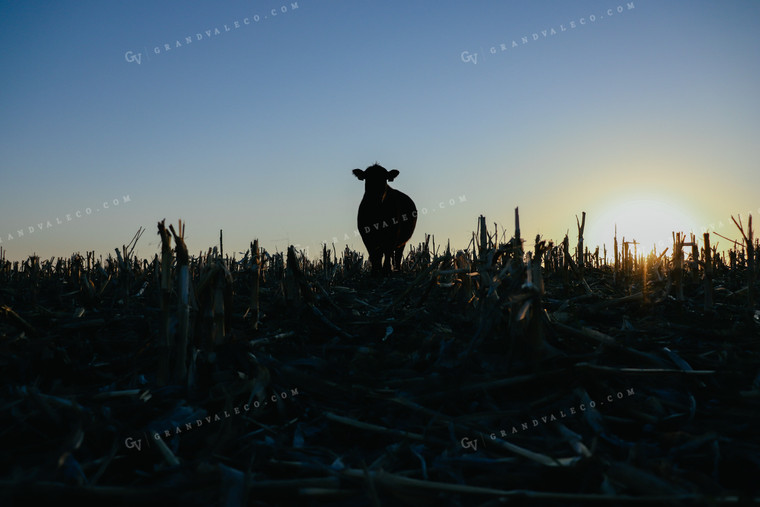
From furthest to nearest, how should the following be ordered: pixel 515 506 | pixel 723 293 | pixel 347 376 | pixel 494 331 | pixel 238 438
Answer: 1. pixel 723 293
2. pixel 494 331
3. pixel 347 376
4. pixel 238 438
5. pixel 515 506

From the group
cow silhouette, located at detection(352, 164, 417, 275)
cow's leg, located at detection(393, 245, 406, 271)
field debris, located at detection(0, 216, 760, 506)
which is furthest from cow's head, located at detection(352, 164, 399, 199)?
field debris, located at detection(0, 216, 760, 506)

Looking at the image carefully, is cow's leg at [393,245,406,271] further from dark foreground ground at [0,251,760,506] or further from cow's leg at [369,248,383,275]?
dark foreground ground at [0,251,760,506]

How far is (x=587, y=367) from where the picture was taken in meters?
2.57

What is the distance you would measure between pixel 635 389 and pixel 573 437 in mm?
767

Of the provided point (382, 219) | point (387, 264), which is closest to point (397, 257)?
point (382, 219)

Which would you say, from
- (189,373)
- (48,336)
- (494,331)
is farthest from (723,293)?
(48,336)

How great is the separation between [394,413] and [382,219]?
33.8 ft

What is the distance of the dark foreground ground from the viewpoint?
1.73 metres

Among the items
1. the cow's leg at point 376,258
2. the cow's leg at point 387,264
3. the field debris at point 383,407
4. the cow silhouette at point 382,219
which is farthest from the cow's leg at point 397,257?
the field debris at point 383,407

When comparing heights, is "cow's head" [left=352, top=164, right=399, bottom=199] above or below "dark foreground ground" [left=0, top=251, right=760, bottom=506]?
above

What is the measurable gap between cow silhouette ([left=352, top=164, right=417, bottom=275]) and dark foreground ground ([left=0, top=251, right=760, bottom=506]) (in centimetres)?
785

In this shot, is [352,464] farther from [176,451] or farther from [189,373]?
[189,373]

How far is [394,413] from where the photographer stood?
2.46m

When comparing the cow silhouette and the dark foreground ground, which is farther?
the cow silhouette
